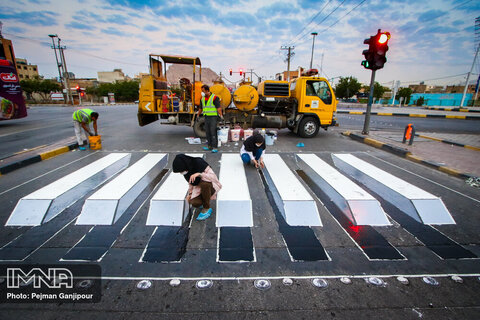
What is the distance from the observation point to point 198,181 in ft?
10.3

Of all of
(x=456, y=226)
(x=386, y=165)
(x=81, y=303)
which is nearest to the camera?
(x=81, y=303)

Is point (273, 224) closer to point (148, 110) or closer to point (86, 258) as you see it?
point (86, 258)

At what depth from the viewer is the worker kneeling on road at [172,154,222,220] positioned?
3027 millimetres

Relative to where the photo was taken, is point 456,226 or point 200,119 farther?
point 200,119

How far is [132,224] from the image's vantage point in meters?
3.21

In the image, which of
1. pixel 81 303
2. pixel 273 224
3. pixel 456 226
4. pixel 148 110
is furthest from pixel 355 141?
pixel 81 303

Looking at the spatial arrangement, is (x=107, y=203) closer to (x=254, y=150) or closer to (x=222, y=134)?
(x=254, y=150)

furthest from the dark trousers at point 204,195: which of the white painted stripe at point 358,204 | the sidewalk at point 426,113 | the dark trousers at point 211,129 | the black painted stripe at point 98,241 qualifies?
the sidewalk at point 426,113

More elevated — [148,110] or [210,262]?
[148,110]

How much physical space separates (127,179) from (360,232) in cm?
429

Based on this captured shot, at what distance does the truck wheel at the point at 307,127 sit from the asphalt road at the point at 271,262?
582 centimetres

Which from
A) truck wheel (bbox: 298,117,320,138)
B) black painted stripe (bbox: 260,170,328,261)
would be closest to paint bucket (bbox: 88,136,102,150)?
black painted stripe (bbox: 260,170,328,261)

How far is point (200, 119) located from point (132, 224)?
6.43m

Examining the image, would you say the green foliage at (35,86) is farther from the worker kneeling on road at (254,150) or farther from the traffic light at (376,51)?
the traffic light at (376,51)
